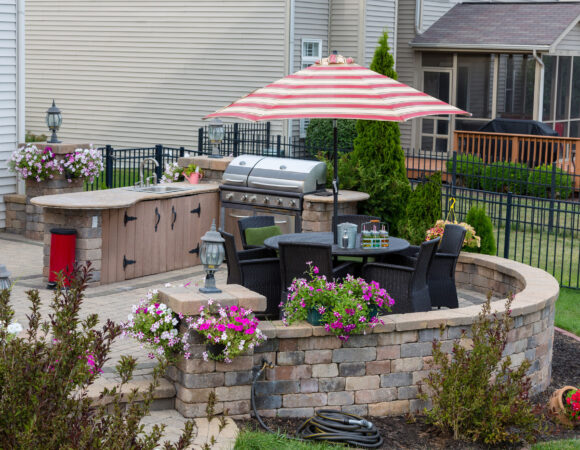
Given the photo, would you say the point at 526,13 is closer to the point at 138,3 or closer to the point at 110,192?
the point at 138,3

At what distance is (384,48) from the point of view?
1255 centimetres

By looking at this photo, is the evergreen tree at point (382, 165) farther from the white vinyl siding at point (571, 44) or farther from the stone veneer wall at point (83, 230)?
the white vinyl siding at point (571, 44)

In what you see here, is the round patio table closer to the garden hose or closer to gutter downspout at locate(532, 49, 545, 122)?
the garden hose

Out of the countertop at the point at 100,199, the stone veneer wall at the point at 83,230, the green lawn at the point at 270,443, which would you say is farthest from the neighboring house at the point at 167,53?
the green lawn at the point at 270,443

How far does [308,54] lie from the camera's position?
2005cm

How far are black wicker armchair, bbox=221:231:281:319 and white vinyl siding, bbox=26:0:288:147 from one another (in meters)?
11.3

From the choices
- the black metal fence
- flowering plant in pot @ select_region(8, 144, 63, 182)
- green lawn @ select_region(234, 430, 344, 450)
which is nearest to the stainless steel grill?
the black metal fence

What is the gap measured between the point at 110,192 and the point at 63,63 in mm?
12849

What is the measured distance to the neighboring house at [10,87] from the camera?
13438 millimetres

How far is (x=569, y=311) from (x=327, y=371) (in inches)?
189

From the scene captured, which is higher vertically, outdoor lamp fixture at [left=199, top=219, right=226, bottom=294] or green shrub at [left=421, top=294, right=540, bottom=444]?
outdoor lamp fixture at [left=199, top=219, right=226, bottom=294]

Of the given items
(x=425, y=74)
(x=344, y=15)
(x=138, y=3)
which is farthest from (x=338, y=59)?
(x=425, y=74)

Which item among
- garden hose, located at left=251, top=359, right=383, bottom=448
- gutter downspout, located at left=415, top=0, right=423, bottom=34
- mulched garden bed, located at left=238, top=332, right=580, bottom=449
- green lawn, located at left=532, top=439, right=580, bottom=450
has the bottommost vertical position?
green lawn, located at left=532, top=439, right=580, bottom=450

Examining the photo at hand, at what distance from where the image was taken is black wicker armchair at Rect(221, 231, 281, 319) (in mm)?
8602
